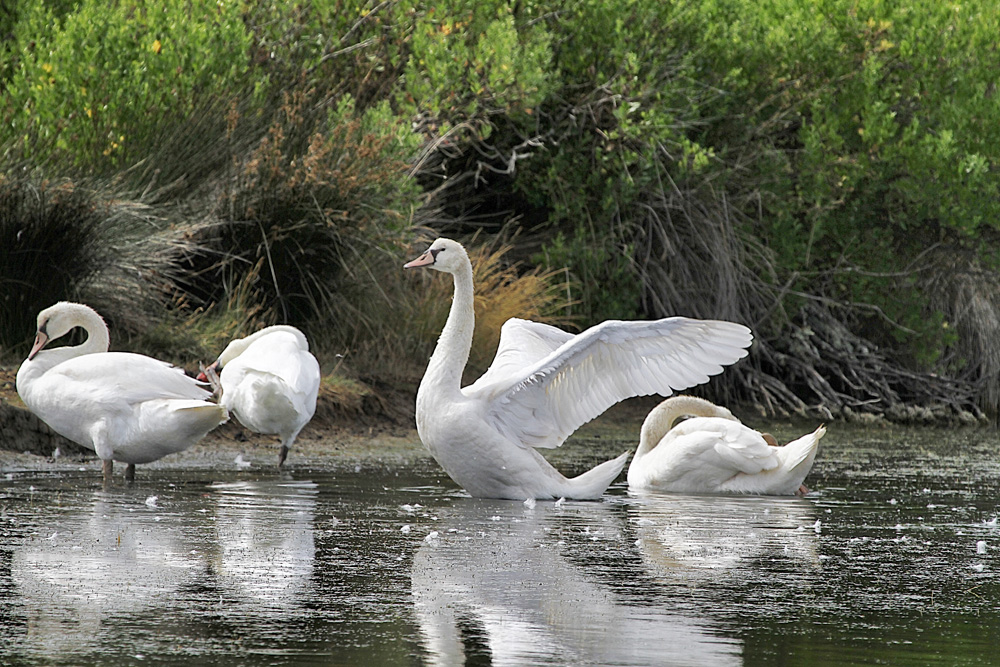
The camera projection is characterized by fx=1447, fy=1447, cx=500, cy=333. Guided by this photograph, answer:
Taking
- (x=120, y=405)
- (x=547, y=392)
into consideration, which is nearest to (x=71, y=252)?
(x=120, y=405)

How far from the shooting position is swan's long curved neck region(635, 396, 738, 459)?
35.2 feet

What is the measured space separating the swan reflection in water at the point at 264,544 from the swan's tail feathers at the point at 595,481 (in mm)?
1608

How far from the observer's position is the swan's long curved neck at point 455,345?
352 inches

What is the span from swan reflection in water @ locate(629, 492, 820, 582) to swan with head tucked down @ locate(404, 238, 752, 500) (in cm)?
60

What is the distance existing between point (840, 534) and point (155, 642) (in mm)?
4238

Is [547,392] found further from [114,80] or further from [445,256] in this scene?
[114,80]

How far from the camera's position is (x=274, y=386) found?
31.7ft

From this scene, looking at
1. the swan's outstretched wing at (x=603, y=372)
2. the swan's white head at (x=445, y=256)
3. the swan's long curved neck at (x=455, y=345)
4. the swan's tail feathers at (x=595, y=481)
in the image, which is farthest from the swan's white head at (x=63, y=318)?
the swan's tail feathers at (x=595, y=481)

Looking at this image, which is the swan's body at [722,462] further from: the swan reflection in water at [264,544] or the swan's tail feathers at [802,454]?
the swan reflection in water at [264,544]

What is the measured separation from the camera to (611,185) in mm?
17125

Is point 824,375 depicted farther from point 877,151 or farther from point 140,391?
point 140,391

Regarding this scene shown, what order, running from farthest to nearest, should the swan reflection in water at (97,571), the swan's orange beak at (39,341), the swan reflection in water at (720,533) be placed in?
the swan's orange beak at (39,341) → the swan reflection in water at (720,533) → the swan reflection in water at (97,571)

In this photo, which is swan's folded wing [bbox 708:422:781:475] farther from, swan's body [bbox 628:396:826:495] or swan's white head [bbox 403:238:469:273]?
swan's white head [bbox 403:238:469:273]

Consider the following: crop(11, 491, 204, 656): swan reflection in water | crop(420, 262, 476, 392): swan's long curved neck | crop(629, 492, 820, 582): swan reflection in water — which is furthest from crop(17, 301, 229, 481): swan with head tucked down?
crop(629, 492, 820, 582): swan reflection in water
